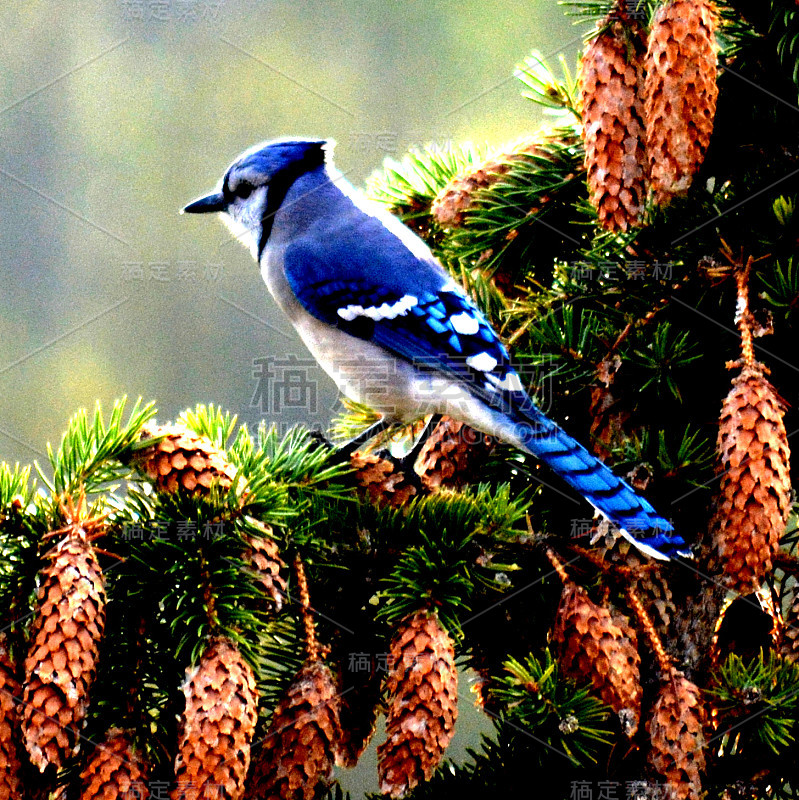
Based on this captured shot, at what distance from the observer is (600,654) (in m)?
1.14

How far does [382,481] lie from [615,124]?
1.72 feet

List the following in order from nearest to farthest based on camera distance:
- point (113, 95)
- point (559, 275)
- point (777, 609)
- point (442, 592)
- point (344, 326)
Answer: point (442, 592) < point (777, 609) < point (559, 275) < point (344, 326) < point (113, 95)

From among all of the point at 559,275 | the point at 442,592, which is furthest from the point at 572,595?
the point at 559,275

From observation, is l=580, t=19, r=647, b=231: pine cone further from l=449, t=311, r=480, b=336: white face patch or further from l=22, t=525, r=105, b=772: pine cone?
l=22, t=525, r=105, b=772: pine cone

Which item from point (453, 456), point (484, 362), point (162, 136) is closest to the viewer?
point (453, 456)

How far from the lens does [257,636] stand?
1.17 meters

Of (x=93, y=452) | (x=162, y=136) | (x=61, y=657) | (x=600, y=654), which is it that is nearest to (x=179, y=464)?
(x=93, y=452)

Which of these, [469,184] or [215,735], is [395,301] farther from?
[215,735]

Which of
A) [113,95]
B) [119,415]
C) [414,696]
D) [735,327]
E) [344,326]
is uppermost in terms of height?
[113,95]

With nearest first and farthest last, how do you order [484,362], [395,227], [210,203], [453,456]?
[453,456] < [484,362] < [395,227] < [210,203]

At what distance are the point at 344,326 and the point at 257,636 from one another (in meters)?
0.87

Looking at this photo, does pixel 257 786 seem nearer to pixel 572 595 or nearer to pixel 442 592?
pixel 442 592

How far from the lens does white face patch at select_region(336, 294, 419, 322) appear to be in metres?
1.87

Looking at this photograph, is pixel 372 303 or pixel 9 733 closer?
pixel 9 733
